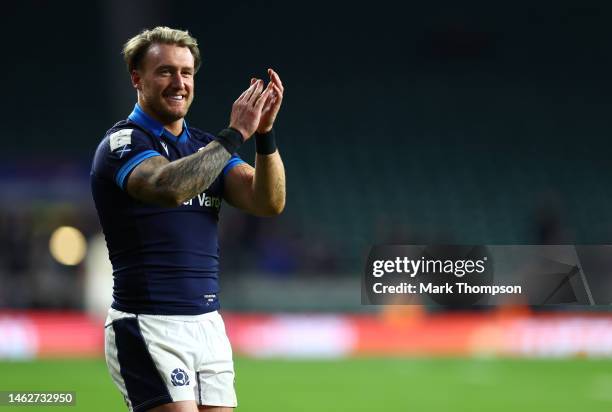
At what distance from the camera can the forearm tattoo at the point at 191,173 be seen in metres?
3.45

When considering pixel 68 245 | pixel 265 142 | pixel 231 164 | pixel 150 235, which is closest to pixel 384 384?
pixel 68 245

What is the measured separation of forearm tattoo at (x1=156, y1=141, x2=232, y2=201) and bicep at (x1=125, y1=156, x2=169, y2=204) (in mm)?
28

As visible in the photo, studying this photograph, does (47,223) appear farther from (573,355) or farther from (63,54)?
(573,355)

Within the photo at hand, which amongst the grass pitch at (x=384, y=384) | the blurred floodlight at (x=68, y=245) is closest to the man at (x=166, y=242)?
the grass pitch at (x=384, y=384)

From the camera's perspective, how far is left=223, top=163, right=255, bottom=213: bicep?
392cm

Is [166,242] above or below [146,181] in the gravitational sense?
below

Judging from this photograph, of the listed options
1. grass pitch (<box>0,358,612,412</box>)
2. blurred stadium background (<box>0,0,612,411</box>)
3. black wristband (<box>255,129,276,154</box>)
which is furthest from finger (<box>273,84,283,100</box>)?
blurred stadium background (<box>0,0,612,411</box>)

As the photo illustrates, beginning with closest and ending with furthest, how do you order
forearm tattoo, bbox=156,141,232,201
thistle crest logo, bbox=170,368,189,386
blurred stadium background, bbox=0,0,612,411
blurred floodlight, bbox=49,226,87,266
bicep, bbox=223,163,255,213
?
forearm tattoo, bbox=156,141,232,201
thistle crest logo, bbox=170,368,189,386
bicep, bbox=223,163,255,213
blurred stadium background, bbox=0,0,612,411
blurred floodlight, bbox=49,226,87,266

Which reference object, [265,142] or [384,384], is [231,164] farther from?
[384,384]

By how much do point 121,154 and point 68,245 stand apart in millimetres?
11769

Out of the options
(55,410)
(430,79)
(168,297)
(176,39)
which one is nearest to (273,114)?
(176,39)

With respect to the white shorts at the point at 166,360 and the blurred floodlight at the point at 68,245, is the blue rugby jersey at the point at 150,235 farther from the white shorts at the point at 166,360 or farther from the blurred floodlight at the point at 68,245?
the blurred floodlight at the point at 68,245

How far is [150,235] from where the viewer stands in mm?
3703

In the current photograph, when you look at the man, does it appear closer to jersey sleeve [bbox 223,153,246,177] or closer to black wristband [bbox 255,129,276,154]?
black wristband [bbox 255,129,276,154]
